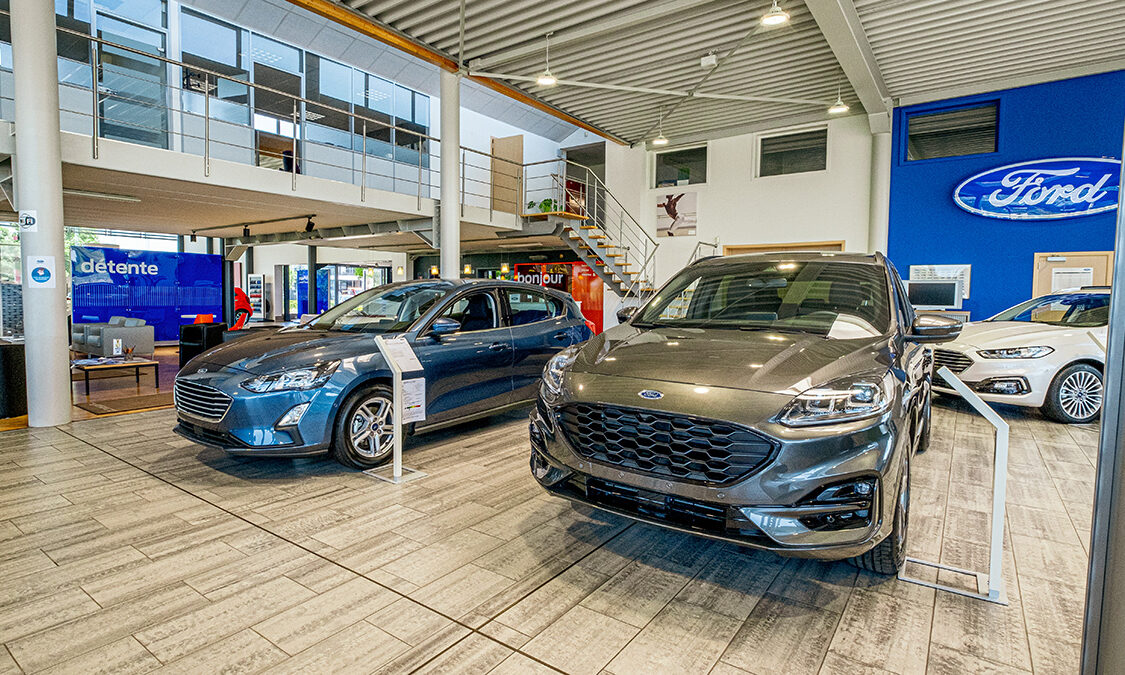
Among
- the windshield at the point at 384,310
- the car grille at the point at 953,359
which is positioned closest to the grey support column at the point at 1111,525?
the windshield at the point at 384,310

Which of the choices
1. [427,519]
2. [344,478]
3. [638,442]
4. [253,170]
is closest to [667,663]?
[638,442]

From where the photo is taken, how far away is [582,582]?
8.41ft

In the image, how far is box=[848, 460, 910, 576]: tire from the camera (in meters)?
2.37

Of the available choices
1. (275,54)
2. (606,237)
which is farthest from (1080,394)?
(275,54)

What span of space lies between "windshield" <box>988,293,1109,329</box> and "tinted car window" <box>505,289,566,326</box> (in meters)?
Result: 5.59

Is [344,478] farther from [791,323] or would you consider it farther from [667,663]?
[791,323]

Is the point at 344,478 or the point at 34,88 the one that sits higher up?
the point at 34,88

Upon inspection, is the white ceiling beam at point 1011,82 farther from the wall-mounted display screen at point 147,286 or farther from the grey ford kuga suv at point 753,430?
the wall-mounted display screen at point 147,286

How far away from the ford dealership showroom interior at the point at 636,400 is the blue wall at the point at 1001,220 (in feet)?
0.17

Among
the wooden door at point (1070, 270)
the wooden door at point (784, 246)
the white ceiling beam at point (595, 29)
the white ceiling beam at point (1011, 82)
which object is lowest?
the wooden door at point (1070, 270)

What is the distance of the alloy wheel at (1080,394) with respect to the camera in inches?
230

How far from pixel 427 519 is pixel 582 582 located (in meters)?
1.12

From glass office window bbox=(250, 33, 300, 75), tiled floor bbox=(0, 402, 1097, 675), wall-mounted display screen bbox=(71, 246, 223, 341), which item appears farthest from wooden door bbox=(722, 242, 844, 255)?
wall-mounted display screen bbox=(71, 246, 223, 341)

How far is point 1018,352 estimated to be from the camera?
5.90 metres
